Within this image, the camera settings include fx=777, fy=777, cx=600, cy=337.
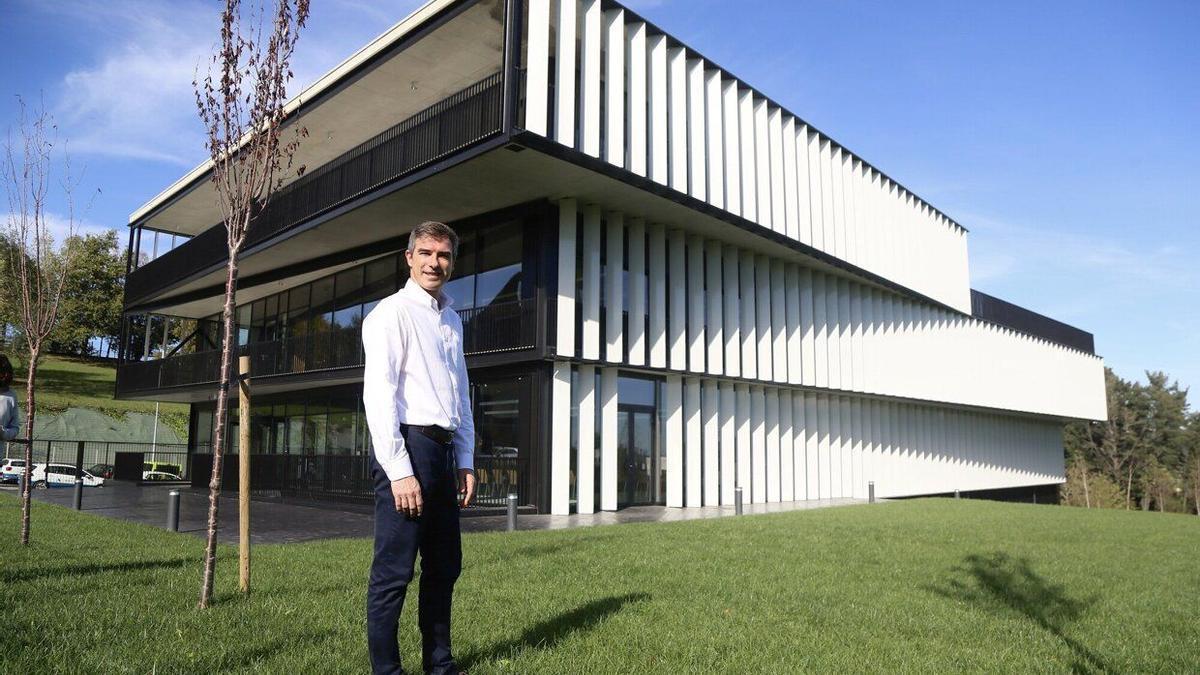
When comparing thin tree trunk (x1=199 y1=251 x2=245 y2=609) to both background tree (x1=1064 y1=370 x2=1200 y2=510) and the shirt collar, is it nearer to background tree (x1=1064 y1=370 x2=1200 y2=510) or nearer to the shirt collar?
the shirt collar

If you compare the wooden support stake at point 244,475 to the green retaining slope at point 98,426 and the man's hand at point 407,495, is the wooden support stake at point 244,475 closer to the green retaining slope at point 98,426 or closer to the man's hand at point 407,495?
the man's hand at point 407,495

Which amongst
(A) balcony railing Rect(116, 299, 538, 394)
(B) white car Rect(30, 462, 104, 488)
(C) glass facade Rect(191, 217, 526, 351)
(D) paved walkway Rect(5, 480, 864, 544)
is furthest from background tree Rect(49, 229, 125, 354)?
(D) paved walkway Rect(5, 480, 864, 544)

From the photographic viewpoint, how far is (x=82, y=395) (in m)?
52.9

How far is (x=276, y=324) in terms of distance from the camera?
87.6 feet

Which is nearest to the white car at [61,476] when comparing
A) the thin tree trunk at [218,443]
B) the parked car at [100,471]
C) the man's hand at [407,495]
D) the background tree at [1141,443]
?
the parked car at [100,471]

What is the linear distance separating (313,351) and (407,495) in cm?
1979

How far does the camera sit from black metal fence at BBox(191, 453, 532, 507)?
1596 centimetres

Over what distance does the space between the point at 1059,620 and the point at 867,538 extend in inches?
191

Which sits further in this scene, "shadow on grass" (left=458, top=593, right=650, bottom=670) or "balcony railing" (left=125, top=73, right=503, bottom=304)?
"balcony railing" (left=125, top=73, right=503, bottom=304)

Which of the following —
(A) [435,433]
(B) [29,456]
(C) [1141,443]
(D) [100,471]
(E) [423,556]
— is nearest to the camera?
(A) [435,433]

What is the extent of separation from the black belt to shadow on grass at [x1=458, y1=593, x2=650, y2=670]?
1235 millimetres

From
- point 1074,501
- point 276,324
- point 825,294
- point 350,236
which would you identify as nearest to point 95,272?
point 276,324

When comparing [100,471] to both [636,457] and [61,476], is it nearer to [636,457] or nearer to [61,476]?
[61,476]

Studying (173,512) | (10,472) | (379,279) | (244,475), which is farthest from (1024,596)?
(10,472)
